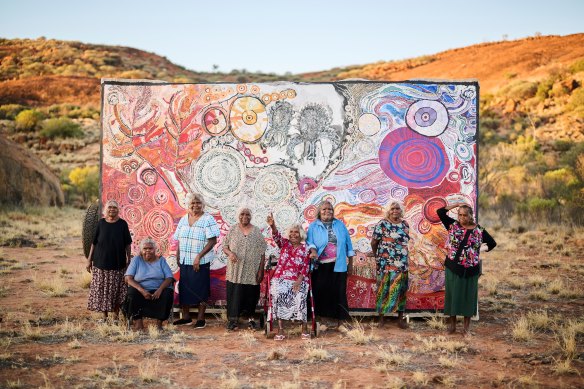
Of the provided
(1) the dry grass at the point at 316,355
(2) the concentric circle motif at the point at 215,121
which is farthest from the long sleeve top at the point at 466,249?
(2) the concentric circle motif at the point at 215,121

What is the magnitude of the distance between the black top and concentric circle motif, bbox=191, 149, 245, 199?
1.17 m

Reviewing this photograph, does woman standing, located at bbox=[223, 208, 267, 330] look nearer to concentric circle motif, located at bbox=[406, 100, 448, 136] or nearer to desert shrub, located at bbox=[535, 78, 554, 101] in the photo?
concentric circle motif, located at bbox=[406, 100, 448, 136]

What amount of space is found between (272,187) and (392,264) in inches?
73.8

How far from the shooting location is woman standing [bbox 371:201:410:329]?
7703mm

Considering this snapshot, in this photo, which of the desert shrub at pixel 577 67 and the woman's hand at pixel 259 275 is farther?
the desert shrub at pixel 577 67

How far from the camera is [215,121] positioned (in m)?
8.48

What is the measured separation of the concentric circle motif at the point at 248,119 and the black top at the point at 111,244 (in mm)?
1934

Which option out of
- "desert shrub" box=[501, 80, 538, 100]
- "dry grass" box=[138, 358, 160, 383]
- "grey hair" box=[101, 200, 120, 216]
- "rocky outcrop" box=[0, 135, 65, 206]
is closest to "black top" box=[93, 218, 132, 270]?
"grey hair" box=[101, 200, 120, 216]

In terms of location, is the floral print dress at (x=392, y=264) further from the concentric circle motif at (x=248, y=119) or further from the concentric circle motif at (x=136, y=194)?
the concentric circle motif at (x=136, y=194)

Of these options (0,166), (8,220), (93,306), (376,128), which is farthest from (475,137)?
(0,166)

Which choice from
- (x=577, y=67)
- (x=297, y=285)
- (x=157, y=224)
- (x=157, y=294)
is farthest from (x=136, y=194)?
(x=577, y=67)

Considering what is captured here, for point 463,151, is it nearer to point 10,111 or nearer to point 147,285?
point 147,285

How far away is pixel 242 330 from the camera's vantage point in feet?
25.2

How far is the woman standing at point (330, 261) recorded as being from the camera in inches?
299
